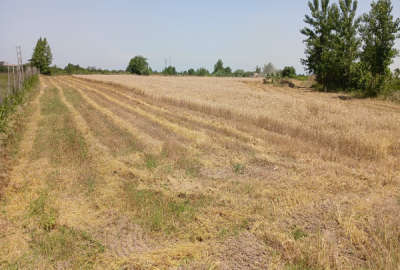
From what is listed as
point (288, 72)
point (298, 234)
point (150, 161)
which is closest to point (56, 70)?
point (288, 72)

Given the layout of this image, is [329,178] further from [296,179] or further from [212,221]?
[212,221]

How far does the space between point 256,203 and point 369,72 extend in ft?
72.9

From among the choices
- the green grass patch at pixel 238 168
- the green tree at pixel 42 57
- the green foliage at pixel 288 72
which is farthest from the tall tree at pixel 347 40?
the green tree at pixel 42 57

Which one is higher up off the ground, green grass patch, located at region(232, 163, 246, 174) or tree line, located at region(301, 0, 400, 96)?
tree line, located at region(301, 0, 400, 96)

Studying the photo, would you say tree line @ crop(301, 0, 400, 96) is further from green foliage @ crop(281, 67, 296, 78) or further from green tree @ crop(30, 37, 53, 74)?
green tree @ crop(30, 37, 53, 74)

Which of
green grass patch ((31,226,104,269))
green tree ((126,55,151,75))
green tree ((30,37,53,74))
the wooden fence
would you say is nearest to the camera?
green grass patch ((31,226,104,269))

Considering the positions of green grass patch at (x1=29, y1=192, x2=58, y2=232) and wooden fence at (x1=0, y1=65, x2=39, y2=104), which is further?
wooden fence at (x1=0, y1=65, x2=39, y2=104)

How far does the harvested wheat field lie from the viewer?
Answer: 12.8 ft

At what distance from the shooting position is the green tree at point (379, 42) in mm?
21484

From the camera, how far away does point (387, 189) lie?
592 centimetres

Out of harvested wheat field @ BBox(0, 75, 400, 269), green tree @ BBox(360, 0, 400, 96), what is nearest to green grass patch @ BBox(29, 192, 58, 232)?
harvested wheat field @ BBox(0, 75, 400, 269)

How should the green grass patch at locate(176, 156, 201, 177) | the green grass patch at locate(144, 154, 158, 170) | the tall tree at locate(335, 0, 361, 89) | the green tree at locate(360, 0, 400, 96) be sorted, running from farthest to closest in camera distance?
the tall tree at locate(335, 0, 361, 89) < the green tree at locate(360, 0, 400, 96) < the green grass patch at locate(144, 154, 158, 170) < the green grass patch at locate(176, 156, 201, 177)

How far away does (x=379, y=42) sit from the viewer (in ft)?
73.3

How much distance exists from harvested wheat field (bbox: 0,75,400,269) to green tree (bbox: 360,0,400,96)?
13.5 metres
